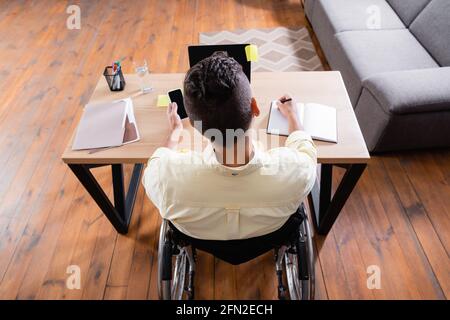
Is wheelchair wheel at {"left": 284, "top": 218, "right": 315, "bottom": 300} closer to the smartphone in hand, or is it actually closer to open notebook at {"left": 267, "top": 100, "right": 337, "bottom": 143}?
open notebook at {"left": 267, "top": 100, "right": 337, "bottom": 143}

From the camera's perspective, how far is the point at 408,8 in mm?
2262

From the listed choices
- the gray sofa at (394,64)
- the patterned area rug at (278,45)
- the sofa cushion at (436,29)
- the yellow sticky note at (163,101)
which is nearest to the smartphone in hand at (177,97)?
the yellow sticky note at (163,101)

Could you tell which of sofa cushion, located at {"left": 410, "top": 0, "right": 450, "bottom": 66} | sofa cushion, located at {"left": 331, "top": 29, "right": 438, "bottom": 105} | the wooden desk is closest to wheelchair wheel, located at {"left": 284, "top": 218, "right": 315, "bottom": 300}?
the wooden desk

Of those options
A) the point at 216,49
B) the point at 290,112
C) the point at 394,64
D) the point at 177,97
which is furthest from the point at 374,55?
the point at 177,97

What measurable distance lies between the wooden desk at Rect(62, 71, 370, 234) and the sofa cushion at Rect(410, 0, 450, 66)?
3.38ft

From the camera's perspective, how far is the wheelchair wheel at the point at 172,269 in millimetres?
933

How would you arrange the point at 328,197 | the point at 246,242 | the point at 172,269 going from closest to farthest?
1. the point at 246,242
2. the point at 172,269
3. the point at 328,197

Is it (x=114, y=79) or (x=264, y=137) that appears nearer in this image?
(x=264, y=137)

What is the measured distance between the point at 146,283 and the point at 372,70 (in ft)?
5.72

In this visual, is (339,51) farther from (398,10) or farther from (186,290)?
(186,290)

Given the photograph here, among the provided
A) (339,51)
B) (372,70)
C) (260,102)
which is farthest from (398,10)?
(260,102)

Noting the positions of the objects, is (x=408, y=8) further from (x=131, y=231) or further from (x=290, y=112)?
(x=131, y=231)

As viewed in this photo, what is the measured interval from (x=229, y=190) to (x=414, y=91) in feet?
4.41

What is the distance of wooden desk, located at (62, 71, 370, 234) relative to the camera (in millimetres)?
1114
